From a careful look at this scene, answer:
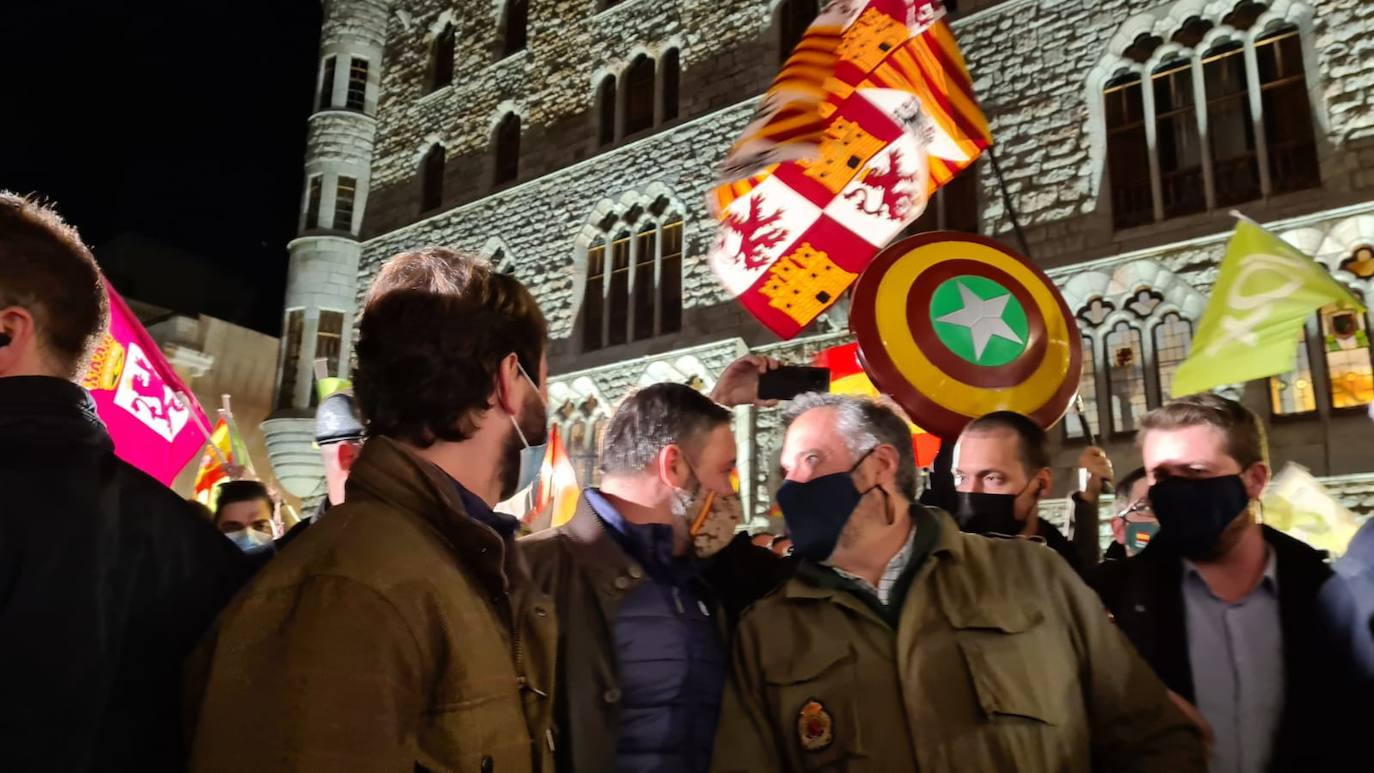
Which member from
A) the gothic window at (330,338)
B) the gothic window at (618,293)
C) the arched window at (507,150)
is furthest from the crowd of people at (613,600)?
the gothic window at (330,338)

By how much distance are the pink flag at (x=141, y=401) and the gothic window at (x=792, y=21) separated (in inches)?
315

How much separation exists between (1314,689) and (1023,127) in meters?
7.56

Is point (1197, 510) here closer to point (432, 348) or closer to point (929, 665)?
point (929, 665)

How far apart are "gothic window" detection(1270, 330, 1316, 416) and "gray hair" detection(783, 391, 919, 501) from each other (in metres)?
6.33

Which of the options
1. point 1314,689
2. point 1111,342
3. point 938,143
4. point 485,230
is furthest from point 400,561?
point 485,230

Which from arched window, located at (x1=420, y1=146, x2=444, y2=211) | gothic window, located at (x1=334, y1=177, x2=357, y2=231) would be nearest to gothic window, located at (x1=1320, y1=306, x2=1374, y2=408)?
arched window, located at (x1=420, y1=146, x2=444, y2=211)

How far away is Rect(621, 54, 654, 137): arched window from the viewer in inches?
465

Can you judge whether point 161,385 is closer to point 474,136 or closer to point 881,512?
point 881,512

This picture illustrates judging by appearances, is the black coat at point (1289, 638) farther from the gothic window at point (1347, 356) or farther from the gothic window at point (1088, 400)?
the gothic window at point (1088, 400)

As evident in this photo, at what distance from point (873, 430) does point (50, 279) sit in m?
1.55

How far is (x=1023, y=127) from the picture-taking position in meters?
8.54

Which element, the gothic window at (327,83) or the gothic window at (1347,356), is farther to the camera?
the gothic window at (327,83)

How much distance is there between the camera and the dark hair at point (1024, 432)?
2598mm

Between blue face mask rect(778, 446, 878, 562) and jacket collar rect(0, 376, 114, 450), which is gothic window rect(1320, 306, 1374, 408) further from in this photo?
jacket collar rect(0, 376, 114, 450)
